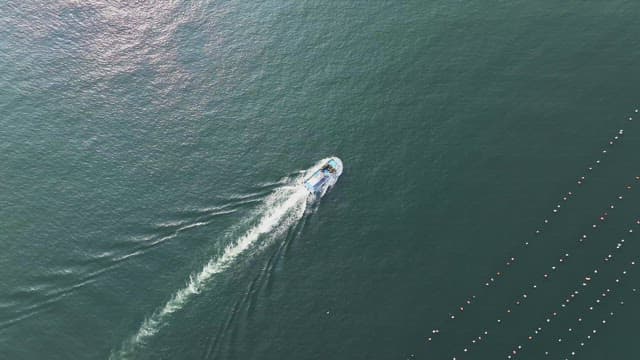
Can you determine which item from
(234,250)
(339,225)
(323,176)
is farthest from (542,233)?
(234,250)

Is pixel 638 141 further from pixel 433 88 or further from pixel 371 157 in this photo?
pixel 371 157

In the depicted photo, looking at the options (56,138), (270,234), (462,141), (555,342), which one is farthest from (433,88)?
(56,138)

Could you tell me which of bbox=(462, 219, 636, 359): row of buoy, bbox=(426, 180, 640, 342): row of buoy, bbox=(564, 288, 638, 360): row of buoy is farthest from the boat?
bbox=(564, 288, 638, 360): row of buoy

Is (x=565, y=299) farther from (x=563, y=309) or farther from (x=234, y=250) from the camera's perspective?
(x=234, y=250)

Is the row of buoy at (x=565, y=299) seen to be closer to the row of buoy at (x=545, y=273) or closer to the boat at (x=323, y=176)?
the row of buoy at (x=545, y=273)

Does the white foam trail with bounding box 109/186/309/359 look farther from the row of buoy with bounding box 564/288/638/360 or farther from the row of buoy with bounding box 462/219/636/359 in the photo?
the row of buoy with bounding box 564/288/638/360

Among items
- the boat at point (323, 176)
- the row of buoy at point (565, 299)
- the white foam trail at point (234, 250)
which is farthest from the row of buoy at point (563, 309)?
the boat at point (323, 176)
